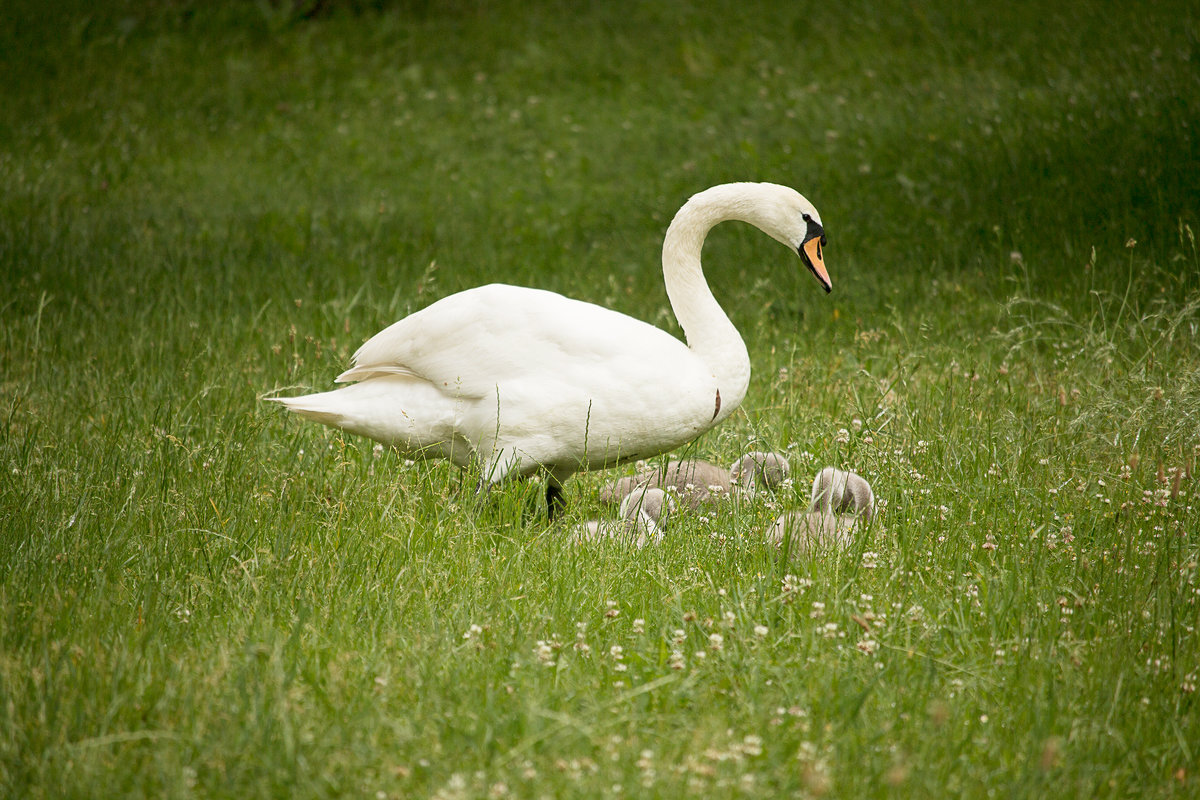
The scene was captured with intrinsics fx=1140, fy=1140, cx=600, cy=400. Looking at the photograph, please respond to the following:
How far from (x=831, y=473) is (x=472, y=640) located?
1.70 m

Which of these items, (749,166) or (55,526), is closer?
(55,526)

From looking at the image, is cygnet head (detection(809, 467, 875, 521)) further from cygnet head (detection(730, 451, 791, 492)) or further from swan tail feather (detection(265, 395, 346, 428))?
swan tail feather (detection(265, 395, 346, 428))

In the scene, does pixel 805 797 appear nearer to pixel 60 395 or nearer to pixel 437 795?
pixel 437 795

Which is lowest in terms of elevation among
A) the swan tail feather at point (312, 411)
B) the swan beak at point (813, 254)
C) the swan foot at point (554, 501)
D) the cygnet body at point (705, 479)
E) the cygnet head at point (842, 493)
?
the swan foot at point (554, 501)

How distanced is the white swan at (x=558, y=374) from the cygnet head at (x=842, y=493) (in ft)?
1.54

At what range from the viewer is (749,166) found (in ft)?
31.7

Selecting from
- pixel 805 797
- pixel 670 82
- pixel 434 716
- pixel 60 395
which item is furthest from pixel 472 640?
pixel 670 82

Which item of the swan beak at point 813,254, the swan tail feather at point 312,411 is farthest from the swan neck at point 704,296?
the swan tail feather at point 312,411

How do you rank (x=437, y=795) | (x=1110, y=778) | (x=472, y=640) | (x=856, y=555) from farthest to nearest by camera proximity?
(x=856, y=555), (x=472, y=640), (x=1110, y=778), (x=437, y=795)

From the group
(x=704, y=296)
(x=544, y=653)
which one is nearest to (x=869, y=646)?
(x=544, y=653)

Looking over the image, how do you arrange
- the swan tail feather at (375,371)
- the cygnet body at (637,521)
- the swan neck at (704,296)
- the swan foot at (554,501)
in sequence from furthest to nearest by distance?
the swan foot at (554,501) < the swan tail feather at (375,371) < the swan neck at (704,296) < the cygnet body at (637,521)

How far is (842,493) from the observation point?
4.23 meters

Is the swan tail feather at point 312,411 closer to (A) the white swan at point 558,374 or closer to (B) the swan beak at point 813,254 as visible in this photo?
(A) the white swan at point 558,374

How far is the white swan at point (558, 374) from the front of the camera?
4191mm
